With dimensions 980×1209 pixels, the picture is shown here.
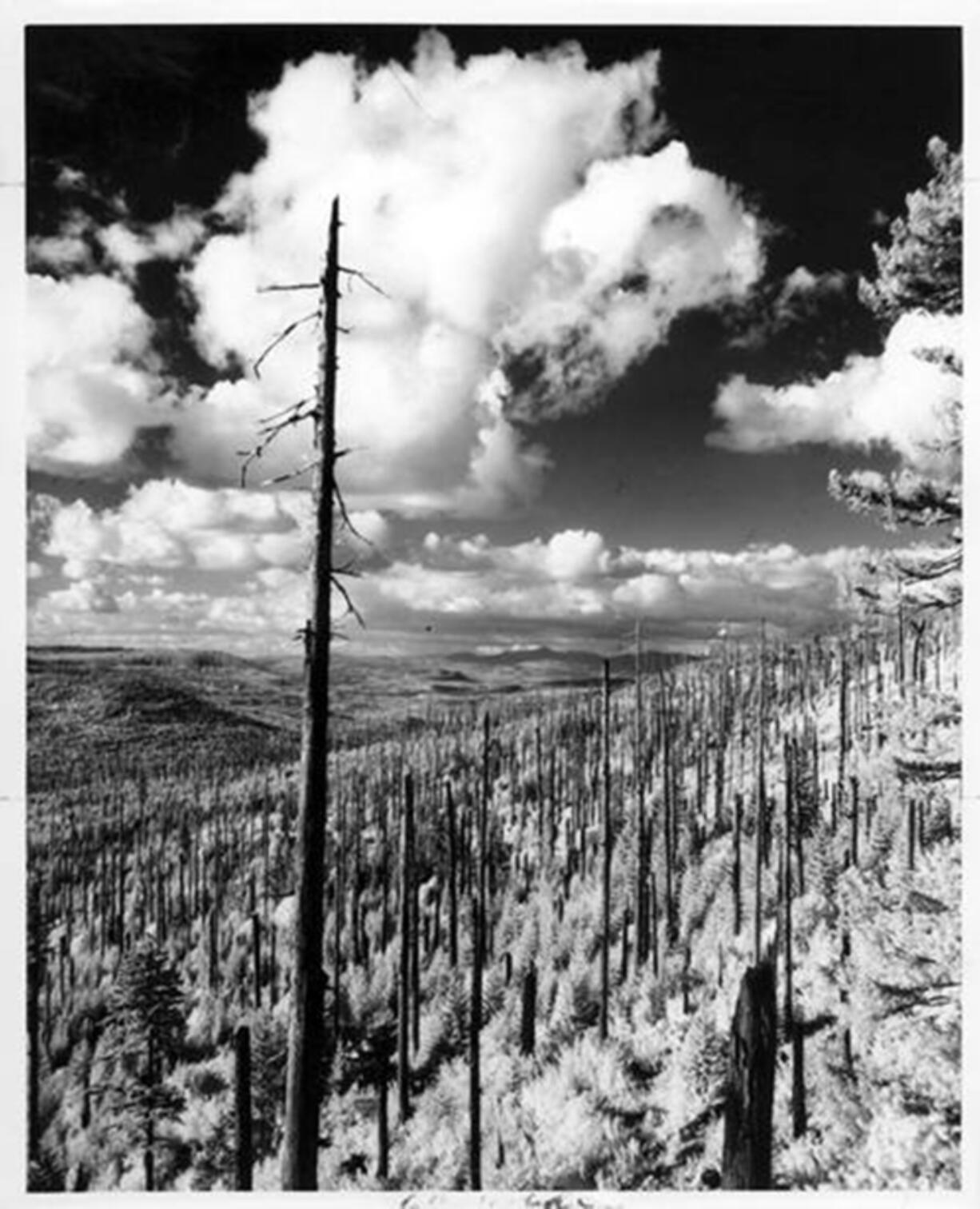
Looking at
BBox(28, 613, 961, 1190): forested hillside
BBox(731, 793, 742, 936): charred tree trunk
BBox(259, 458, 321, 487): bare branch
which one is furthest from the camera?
BBox(731, 793, 742, 936): charred tree trunk

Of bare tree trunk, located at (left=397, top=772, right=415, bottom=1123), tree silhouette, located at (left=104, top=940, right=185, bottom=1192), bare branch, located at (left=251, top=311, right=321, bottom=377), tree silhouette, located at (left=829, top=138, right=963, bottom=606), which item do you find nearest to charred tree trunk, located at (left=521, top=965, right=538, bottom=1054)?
bare tree trunk, located at (left=397, top=772, right=415, bottom=1123)

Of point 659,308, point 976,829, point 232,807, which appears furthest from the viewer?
point 232,807

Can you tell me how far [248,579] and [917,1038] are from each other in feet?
11.7

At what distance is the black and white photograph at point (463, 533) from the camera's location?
3643 mm

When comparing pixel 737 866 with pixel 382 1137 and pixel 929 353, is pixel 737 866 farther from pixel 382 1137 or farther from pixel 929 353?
pixel 929 353

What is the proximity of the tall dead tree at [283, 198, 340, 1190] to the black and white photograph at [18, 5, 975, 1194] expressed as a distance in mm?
19

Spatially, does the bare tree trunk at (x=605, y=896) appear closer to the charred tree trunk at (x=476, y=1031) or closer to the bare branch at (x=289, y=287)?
the charred tree trunk at (x=476, y=1031)

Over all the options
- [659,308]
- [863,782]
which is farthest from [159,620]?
[863,782]

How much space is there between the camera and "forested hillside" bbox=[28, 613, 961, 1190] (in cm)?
374

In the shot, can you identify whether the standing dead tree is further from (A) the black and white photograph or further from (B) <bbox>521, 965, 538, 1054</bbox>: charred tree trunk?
(B) <bbox>521, 965, 538, 1054</bbox>: charred tree trunk

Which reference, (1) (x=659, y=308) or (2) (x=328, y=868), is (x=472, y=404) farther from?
(2) (x=328, y=868)

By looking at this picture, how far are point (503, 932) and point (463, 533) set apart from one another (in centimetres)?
212

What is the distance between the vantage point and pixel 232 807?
4512 millimetres

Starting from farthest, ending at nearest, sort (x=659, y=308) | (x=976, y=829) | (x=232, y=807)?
(x=232, y=807) < (x=659, y=308) < (x=976, y=829)
